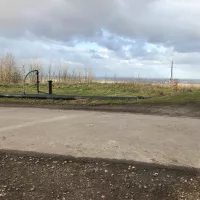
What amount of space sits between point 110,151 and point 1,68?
22219 mm

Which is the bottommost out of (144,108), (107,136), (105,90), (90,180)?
(90,180)

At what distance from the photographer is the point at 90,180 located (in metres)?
5.71

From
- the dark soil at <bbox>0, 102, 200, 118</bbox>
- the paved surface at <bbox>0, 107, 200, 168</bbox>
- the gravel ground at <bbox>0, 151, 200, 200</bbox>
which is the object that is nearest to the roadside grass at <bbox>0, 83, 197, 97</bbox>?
the dark soil at <bbox>0, 102, 200, 118</bbox>

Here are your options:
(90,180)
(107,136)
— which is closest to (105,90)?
(107,136)

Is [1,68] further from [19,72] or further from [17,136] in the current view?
[17,136]

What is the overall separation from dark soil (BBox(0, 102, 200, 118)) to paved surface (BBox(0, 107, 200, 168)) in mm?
1077

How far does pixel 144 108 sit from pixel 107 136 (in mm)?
5222

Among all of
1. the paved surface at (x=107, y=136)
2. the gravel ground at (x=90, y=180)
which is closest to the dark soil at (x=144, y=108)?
the paved surface at (x=107, y=136)

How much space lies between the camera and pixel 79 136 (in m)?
8.27

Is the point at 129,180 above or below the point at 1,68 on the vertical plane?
below

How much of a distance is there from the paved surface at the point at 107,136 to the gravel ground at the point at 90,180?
1.33ft

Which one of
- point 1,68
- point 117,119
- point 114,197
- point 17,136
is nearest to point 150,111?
point 117,119

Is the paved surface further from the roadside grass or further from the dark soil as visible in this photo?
the roadside grass

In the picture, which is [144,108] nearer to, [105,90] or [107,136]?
[107,136]
